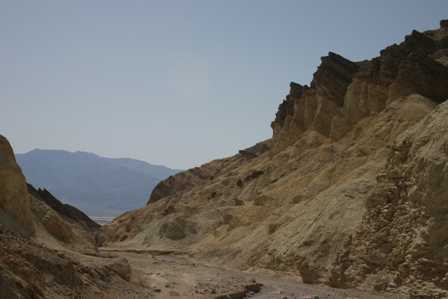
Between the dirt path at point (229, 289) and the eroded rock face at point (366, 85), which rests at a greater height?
the eroded rock face at point (366, 85)

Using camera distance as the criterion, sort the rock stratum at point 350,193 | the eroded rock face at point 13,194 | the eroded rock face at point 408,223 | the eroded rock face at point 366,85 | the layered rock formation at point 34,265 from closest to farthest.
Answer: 1. the layered rock formation at point 34,265
2. the eroded rock face at point 408,223
3. the rock stratum at point 350,193
4. the eroded rock face at point 13,194
5. the eroded rock face at point 366,85

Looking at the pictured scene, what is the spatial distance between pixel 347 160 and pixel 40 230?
2199cm

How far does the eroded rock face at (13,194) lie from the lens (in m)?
26.0

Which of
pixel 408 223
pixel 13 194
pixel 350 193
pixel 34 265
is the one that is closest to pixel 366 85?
pixel 350 193

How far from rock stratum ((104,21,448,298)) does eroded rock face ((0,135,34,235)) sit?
14336mm

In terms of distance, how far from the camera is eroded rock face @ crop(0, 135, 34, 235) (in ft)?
85.4

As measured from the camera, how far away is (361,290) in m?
22.8

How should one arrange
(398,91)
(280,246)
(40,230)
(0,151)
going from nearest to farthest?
(0,151) < (40,230) < (280,246) < (398,91)

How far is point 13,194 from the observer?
26594mm

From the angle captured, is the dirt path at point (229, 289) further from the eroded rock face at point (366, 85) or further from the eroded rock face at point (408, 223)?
the eroded rock face at point (366, 85)

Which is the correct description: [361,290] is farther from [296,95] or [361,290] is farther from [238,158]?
[238,158]

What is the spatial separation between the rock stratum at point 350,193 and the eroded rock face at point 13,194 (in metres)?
14.3

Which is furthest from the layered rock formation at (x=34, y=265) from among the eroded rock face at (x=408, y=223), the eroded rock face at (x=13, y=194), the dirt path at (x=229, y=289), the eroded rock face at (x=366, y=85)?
the eroded rock face at (x=366, y=85)

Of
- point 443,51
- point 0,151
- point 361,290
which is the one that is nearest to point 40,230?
point 0,151
